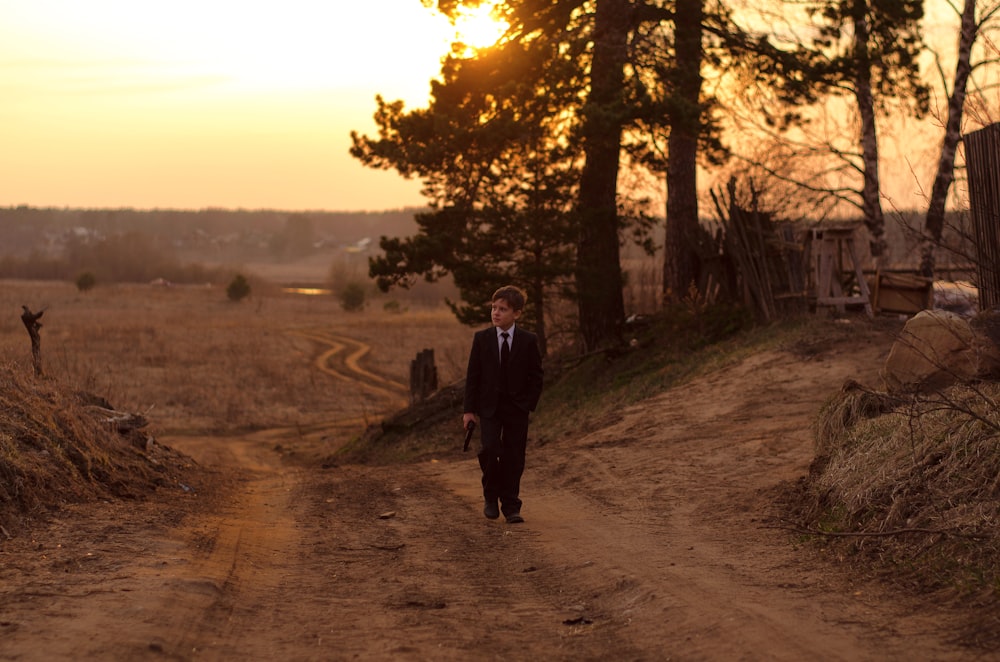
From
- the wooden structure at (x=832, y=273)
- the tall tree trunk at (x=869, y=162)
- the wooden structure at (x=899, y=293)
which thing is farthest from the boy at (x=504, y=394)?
the tall tree trunk at (x=869, y=162)

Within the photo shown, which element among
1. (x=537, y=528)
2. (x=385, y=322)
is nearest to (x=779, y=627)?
(x=537, y=528)

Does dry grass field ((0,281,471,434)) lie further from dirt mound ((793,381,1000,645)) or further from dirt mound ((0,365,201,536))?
dirt mound ((793,381,1000,645))

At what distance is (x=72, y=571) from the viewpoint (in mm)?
6922

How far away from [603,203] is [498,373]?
13893 millimetres

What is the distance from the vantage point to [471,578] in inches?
283

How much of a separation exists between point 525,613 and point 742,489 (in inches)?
170

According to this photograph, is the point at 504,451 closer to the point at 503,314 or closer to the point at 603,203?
the point at 503,314

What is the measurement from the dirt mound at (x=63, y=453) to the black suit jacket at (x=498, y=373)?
145 inches

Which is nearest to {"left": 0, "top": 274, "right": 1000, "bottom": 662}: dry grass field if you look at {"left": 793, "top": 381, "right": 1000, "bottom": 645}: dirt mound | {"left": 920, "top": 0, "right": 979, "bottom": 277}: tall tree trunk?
{"left": 793, "top": 381, "right": 1000, "bottom": 645}: dirt mound

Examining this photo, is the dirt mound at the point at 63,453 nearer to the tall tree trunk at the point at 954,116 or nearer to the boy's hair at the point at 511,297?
the boy's hair at the point at 511,297

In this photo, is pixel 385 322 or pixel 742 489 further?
pixel 385 322

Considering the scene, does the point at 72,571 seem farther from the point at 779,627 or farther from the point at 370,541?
the point at 779,627

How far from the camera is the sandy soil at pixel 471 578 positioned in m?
5.44

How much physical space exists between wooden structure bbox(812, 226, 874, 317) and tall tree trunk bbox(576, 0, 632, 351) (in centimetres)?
430
